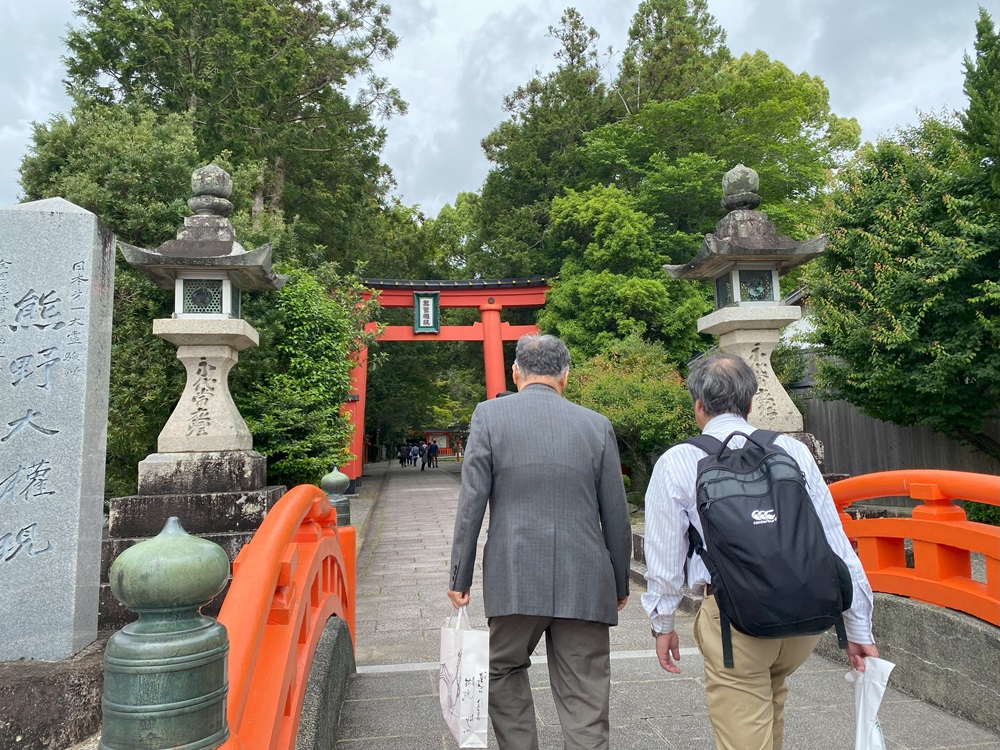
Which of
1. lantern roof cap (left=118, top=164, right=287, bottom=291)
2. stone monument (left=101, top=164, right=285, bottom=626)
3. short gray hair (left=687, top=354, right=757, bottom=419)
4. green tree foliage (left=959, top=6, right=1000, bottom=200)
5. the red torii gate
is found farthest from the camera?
the red torii gate

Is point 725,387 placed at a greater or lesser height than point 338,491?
greater

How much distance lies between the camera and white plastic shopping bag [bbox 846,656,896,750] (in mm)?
1941

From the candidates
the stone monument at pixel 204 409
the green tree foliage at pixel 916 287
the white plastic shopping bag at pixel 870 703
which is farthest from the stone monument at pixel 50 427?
the green tree foliage at pixel 916 287

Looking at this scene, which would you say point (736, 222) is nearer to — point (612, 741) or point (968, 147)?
point (968, 147)

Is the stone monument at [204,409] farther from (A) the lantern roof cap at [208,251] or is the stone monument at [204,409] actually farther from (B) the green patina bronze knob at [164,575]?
(B) the green patina bronze knob at [164,575]

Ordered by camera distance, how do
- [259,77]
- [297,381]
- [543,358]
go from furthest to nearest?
[259,77]
[297,381]
[543,358]

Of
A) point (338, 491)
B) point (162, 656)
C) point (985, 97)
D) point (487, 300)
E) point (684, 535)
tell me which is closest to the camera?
point (162, 656)

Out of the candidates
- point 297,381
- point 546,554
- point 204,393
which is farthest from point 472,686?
point 297,381

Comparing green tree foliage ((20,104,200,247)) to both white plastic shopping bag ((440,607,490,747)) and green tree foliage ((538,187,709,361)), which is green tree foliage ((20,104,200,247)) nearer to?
green tree foliage ((538,187,709,361))

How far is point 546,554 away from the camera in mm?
2328

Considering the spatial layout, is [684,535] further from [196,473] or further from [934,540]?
[196,473]

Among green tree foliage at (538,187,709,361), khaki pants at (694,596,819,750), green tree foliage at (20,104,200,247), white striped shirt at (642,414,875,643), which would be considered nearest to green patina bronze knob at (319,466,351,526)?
white striped shirt at (642,414,875,643)

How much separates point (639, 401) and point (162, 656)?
948 centimetres

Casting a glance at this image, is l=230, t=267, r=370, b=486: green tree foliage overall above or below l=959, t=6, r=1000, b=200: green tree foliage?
below
